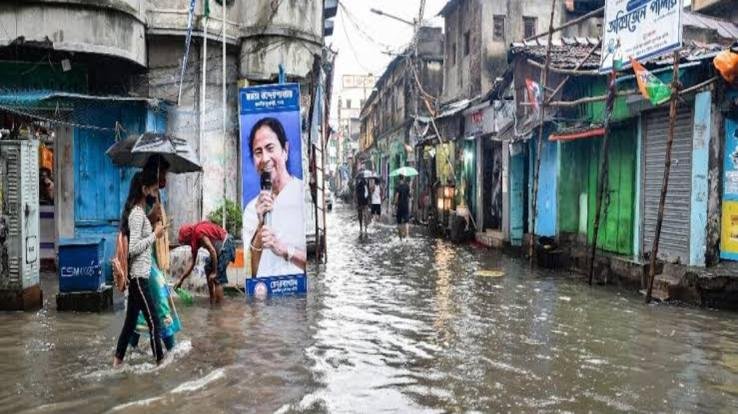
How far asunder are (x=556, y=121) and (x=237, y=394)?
463 inches

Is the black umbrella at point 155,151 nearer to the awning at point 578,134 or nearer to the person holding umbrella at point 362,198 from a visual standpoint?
the awning at point 578,134

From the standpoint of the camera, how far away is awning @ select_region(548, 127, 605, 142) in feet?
43.1

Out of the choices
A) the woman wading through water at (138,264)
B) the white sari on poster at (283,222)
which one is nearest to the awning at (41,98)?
the white sari on poster at (283,222)

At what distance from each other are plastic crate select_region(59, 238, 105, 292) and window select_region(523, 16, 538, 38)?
72.6 feet

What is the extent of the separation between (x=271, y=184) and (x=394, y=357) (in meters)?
4.38

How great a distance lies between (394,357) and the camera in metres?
7.16

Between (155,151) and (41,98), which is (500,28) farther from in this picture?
(155,151)

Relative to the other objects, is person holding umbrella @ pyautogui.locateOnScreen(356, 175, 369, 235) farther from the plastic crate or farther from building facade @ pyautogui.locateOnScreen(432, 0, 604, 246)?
the plastic crate

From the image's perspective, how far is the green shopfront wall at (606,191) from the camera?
43.9 feet

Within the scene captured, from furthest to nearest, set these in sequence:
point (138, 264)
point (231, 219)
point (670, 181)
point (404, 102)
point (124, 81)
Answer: point (404, 102), point (124, 81), point (231, 219), point (670, 181), point (138, 264)

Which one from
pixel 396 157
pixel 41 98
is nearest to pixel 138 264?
pixel 41 98

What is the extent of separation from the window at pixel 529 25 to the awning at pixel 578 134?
13638mm

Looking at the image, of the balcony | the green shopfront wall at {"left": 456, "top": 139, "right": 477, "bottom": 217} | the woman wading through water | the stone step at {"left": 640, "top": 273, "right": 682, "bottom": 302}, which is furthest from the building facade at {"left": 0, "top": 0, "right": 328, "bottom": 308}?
the green shopfront wall at {"left": 456, "top": 139, "right": 477, "bottom": 217}

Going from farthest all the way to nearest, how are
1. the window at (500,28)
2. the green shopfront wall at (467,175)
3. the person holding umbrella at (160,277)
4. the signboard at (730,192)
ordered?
the window at (500,28) → the green shopfront wall at (467,175) → the signboard at (730,192) → the person holding umbrella at (160,277)
